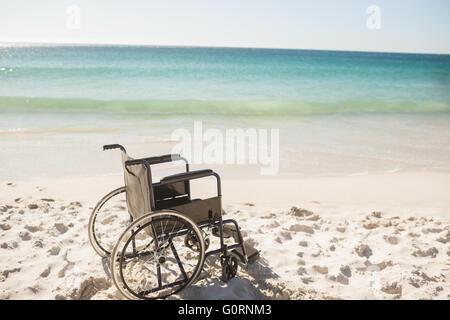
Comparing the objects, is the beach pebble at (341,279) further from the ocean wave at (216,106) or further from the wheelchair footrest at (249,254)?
the ocean wave at (216,106)

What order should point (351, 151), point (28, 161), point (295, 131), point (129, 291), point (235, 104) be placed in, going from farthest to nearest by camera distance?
point (235, 104), point (295, 131), point (351, 151), point (28, 161), point (129, 291)

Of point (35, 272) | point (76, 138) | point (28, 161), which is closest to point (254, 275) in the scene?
point (35, 272)

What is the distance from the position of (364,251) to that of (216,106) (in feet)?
31.3

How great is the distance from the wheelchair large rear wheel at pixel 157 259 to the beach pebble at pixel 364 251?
119cm

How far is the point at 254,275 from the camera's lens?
2.52 metres

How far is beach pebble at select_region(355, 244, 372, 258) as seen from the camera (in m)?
2.78

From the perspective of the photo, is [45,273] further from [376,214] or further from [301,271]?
[376,214]

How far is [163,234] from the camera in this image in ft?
7.06

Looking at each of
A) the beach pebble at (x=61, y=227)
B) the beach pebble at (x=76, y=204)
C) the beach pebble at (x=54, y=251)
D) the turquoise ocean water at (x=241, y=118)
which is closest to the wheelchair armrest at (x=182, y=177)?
the beach pebble at (x=54, y=251)

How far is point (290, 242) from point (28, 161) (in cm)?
407

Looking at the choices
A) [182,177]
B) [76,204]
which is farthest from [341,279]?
[76,204]

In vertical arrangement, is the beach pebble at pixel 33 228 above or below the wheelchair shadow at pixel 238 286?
above

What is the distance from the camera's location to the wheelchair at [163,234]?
2.05 meters
